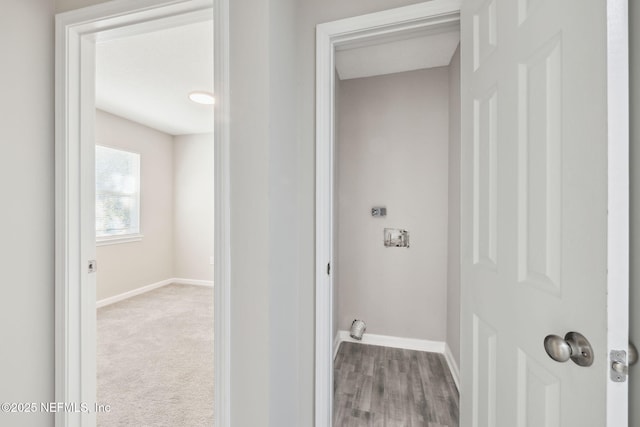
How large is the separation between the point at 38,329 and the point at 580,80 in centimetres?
212

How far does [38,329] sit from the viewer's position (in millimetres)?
1269

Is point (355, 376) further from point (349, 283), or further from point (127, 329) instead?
point (127, 329)

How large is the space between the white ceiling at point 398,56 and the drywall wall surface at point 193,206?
10.1ft

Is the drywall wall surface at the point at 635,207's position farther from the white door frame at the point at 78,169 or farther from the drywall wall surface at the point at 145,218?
the drywall wall surface at the point at 145,218

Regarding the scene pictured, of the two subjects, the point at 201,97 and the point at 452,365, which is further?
the point at 201,97

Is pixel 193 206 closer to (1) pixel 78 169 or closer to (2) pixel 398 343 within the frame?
(1) pixel 78 169

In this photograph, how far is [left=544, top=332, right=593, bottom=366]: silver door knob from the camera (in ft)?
1.79

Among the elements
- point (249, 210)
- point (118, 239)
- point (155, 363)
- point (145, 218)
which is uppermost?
point (249, 210)

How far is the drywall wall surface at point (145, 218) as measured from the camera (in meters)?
3.74

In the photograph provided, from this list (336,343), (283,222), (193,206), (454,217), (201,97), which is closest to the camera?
(283,222)

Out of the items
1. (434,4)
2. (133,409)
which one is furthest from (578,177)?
(133,409)

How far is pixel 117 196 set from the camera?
157 inches

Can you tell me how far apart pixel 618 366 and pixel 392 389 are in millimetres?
1761

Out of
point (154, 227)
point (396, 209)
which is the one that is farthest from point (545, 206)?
point (154, 227)
